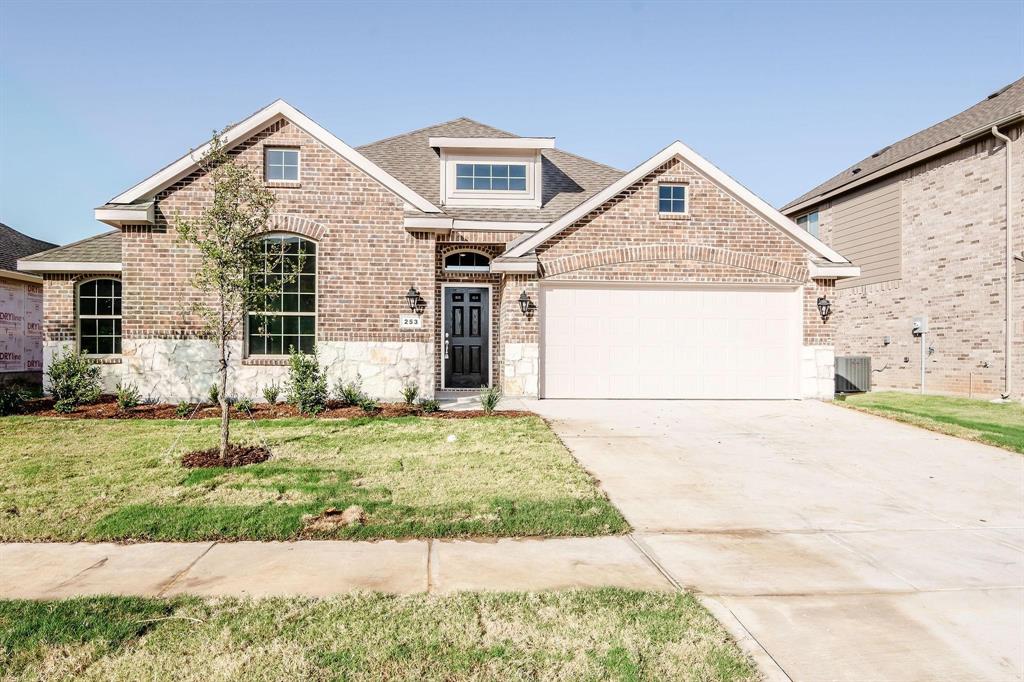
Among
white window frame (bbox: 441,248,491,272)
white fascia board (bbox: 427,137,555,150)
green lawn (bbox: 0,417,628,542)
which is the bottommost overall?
green lawn (bbox: 0,417,628,542)

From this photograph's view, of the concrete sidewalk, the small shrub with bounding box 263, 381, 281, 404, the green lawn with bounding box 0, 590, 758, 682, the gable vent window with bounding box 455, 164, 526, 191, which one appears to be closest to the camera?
the green lawn with bounding box 0, 590, 758, 682

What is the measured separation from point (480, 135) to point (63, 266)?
10.3 metres

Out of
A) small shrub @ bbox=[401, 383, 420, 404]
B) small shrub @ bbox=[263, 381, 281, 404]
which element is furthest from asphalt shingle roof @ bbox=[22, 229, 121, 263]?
small shrub @ bbox=[401, 383, 420, 404]

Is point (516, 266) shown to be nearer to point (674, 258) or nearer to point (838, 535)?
point (674, 258)

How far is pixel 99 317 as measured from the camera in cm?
1323

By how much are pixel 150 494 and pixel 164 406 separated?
250 inches

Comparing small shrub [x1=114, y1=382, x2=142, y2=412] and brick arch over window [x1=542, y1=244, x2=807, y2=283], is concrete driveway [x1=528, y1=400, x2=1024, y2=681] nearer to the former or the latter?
brick arch over window [x1=542, y1=244, x2=807, y2=283]

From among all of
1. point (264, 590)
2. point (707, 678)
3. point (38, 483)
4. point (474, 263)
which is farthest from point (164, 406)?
point (707, 678)

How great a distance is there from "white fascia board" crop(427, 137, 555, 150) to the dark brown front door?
368 cm

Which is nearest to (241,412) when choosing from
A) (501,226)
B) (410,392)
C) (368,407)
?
(368,407)

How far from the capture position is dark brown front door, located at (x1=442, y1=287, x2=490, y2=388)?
1439 cm

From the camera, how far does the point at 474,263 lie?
14.6 m

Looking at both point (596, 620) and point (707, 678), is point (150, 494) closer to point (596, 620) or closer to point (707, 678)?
point (596, 620)

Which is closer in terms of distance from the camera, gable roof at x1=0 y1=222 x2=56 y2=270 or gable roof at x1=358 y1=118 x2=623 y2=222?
gable roof at x1=358 y1=118 x2=623 y2=222
